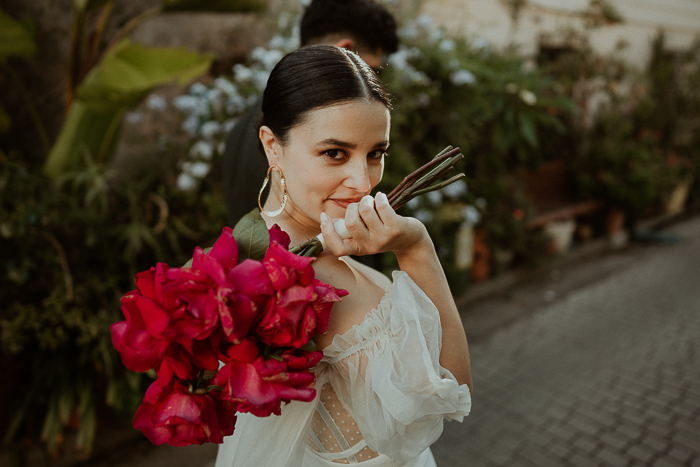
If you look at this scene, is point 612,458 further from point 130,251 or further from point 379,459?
point 130,251

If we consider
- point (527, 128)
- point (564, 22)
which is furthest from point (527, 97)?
point (564, 22)

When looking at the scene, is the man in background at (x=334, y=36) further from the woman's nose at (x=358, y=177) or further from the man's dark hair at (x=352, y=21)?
the woman's nose at (x=358, y=177)

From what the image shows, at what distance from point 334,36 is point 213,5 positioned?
4.35ft

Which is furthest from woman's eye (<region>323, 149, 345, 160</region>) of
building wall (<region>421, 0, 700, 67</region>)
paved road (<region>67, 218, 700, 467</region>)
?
building wall (<region>421, 0, 700, 67</region>)

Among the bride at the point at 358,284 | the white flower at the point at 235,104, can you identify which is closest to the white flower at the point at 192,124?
the white flower at the point at 235,104

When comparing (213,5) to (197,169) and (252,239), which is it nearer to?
(197,169)

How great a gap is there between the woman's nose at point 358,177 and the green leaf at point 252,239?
0.24m

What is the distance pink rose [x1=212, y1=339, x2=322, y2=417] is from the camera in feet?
3.11

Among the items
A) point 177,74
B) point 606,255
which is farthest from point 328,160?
point 606,255

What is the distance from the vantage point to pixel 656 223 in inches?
347

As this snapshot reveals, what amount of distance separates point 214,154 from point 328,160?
2675 mm

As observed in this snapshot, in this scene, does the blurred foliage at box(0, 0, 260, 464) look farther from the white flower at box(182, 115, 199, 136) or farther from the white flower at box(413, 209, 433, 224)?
the white flower at box(413, 209, 433, 224)

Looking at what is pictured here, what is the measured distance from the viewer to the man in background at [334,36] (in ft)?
7.11

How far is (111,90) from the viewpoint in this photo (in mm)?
2820
